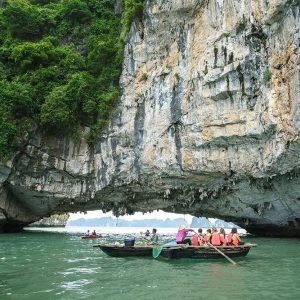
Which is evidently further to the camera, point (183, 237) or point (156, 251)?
point (183, 237)

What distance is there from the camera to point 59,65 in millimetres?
23172

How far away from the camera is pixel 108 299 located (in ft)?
26.4

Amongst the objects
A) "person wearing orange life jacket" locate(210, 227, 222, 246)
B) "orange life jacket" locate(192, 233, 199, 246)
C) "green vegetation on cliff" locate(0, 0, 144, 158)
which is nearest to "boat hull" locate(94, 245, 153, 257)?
"orange life jacket" locate(192, 233, 199, 246)

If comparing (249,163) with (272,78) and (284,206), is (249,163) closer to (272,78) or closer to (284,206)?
(272,78)

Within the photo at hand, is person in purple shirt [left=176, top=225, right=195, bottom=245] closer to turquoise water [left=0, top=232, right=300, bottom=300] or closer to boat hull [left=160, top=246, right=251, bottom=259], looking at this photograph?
boat hull [left=160, top=246, right=251, bottom=259]

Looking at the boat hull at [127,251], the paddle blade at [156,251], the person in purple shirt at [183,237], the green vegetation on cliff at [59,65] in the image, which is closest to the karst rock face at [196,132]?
the green vegetation on cliff at [59,65]

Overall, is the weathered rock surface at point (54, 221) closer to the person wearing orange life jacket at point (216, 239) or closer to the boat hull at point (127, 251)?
the boat hull at point (127, 251)

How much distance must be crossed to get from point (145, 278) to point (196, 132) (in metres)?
9.04

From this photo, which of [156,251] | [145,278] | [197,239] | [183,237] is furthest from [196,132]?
[145,278]

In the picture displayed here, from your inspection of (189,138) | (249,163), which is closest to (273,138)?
(249,163)

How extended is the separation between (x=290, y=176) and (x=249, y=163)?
1772 millimetres

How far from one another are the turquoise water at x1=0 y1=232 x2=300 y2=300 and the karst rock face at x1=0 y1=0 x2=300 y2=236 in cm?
483

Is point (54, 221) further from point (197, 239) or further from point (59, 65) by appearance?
point (197, 239)

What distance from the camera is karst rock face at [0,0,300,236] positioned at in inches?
629
